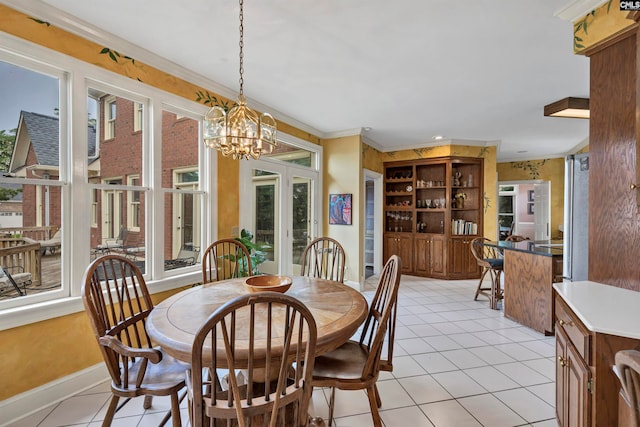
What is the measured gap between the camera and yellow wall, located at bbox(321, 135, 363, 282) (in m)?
4.88

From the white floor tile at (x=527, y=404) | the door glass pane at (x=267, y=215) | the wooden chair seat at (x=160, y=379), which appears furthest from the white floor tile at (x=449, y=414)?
the door glass pane at (x=267, y=215)

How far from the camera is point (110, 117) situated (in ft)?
8.04

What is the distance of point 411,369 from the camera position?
8.25 feet

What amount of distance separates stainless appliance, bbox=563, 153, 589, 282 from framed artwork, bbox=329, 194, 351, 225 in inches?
109

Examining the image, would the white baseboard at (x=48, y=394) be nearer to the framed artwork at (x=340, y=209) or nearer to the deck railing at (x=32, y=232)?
the deck railing at (x=32, y=232)

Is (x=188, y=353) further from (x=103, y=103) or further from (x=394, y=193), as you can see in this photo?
(x=394, y=193)

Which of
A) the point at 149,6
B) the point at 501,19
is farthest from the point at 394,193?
the point at 149,6

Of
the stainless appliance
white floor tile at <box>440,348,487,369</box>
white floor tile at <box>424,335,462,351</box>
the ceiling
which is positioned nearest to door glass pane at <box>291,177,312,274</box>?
the ceiling

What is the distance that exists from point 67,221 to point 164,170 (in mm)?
896

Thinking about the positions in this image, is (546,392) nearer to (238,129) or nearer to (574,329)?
(574,329)

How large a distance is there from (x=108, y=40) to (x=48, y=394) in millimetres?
2512

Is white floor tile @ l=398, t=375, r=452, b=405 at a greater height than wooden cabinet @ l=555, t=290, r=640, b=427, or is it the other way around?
wooden cabinet @ l=555, t=290, r=640, b=427

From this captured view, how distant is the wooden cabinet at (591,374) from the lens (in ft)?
4.00

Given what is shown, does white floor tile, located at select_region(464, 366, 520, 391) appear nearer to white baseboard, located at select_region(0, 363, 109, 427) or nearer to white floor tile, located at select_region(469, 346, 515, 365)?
white floor tile, located at select_region(469, 346, 515, 365)
